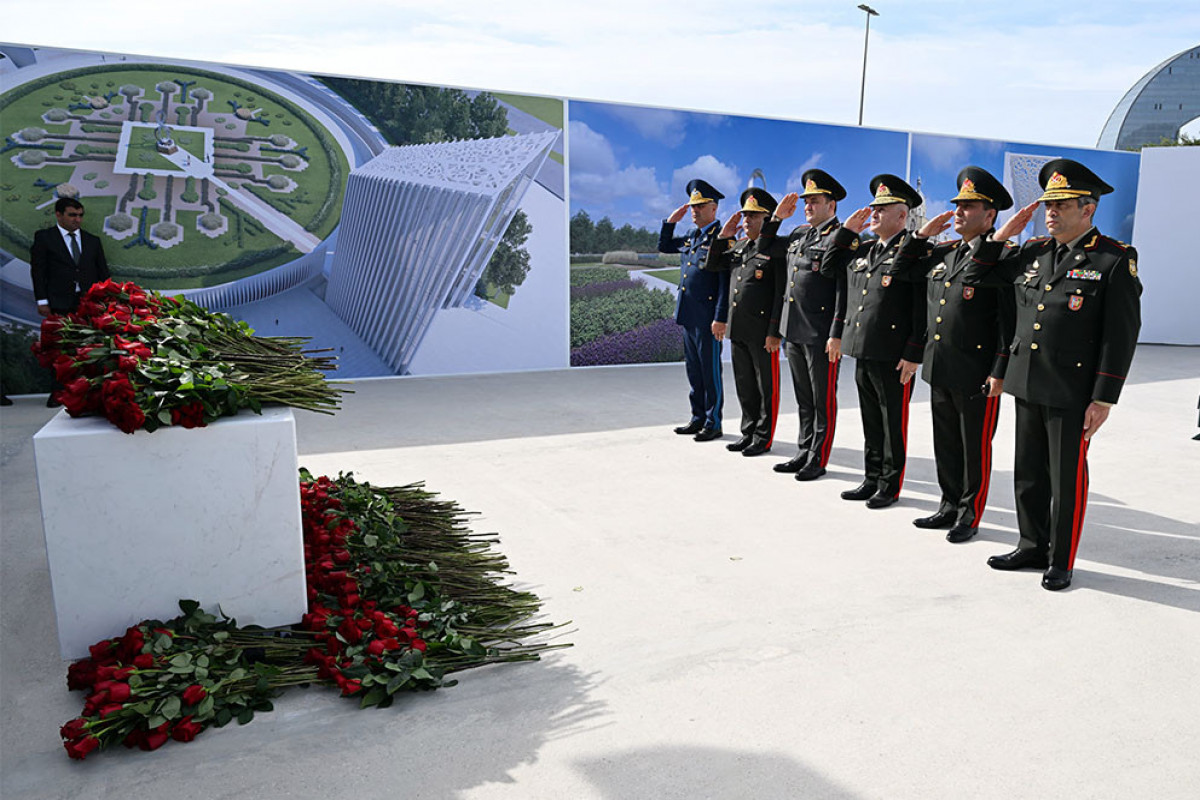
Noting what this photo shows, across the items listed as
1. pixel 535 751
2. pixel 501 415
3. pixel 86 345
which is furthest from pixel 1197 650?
pixel 501 415

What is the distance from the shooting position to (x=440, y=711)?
2551 millimetres

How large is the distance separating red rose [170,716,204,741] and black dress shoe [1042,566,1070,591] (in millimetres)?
3041

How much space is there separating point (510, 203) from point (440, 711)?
7.33 metres

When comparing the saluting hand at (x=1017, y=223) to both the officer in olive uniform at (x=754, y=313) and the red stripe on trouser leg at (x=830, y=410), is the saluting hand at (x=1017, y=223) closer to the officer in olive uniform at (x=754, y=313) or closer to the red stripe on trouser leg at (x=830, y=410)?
the red stripe on trouser leg at (x=830, y=410)

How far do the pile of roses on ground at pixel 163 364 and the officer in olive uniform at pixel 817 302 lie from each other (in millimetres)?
2836

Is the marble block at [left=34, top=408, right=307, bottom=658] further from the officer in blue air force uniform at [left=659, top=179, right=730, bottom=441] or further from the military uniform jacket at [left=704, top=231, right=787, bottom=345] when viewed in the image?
the officer in blue air force uniform at [left=659, top=179, right=730, bottom=441]

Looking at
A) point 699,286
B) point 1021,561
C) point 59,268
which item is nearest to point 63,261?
point 59,268

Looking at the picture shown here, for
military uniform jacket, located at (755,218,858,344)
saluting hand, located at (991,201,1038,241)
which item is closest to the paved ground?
military uniform jacket, located at (755,218,858,344)

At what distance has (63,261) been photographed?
7121 mm

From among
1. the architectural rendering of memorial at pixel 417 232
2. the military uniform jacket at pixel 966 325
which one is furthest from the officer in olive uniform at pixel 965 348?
the architectural rendering of memorial at pixel 417 232

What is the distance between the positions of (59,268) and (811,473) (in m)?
6.02

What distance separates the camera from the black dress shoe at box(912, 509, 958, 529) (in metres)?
4.30

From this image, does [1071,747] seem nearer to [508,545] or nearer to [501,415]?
[508,545]

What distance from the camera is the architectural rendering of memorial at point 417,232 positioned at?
28.5 ft
